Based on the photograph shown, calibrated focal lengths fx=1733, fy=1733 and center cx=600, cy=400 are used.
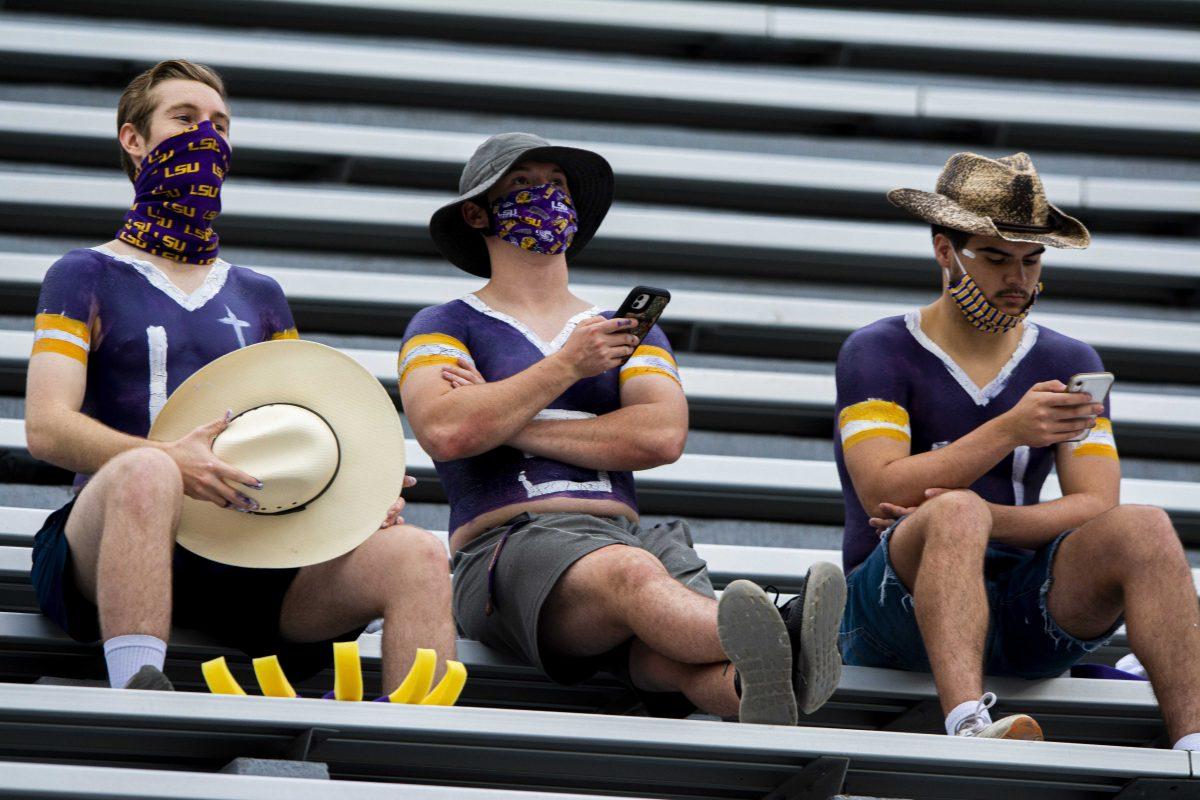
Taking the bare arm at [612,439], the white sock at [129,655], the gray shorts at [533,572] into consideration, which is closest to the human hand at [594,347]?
the bare arm at [612,439]

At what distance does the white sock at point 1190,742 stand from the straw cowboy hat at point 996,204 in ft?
3.18

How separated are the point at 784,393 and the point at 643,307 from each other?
1608mm

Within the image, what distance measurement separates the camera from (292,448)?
2758 mm

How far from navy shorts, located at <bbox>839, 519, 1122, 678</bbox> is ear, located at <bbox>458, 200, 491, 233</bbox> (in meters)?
0.96

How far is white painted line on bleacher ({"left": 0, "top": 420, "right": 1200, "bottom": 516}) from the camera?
4320mm

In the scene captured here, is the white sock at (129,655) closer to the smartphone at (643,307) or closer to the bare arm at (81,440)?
the bare arm at (81,440)

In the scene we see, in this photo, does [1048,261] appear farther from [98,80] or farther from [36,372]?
[36,372]

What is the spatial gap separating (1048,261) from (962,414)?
190cm

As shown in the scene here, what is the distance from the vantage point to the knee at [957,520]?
2.89m

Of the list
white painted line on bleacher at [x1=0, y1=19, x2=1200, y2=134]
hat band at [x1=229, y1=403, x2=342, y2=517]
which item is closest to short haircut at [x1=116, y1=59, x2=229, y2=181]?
hat band at [x1=229, y1=403, x2=342, y2=517]

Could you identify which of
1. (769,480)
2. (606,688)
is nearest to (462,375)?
(606,688)

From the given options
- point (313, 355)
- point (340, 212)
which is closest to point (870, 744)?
point (313, 355)

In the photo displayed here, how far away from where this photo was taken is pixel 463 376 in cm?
307

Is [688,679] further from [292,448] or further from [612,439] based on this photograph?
[292,448]
